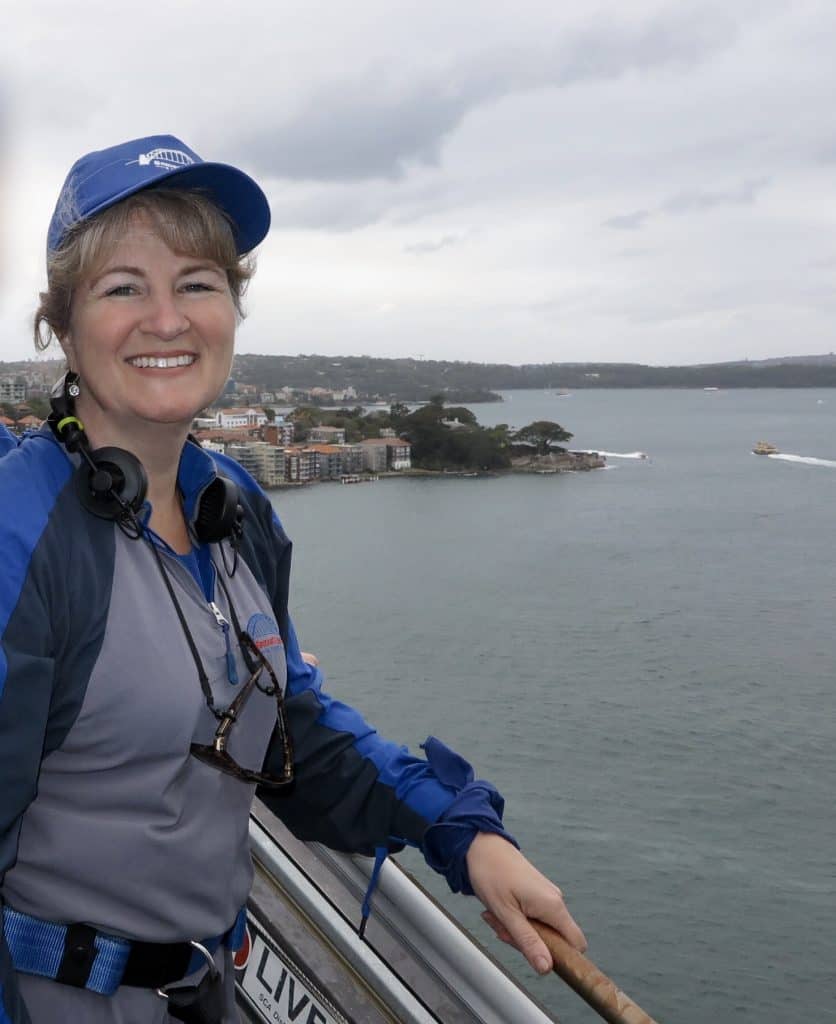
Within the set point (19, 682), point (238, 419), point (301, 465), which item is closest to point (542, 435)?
point (301, 465)

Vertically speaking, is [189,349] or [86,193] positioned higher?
[86,193]

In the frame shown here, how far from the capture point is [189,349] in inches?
31.1

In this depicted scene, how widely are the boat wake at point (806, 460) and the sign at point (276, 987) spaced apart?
38.1 metres

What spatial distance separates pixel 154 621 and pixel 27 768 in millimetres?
131

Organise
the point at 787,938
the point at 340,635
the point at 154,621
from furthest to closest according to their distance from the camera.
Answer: the point at 340,635 < the point at 787,938 < the point at 154,621

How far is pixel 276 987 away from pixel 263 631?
2.01 ft

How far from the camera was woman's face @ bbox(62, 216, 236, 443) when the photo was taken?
76 centimetres

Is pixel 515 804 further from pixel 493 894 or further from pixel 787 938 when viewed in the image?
pixel 493 894

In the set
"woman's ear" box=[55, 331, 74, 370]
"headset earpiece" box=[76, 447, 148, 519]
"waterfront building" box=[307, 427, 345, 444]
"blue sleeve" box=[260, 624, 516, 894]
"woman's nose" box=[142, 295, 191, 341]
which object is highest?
"woman's nose" box=[142, 295, 191, 341]

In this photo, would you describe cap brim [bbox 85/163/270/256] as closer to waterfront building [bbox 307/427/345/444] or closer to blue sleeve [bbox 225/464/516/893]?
blue sleeve [bbox 225/464/516/893]

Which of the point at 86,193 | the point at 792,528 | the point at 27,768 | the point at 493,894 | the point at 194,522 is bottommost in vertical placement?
the point at 792,528

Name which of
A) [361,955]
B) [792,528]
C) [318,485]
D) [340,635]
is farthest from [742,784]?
[318,485]

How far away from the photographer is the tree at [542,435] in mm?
37188

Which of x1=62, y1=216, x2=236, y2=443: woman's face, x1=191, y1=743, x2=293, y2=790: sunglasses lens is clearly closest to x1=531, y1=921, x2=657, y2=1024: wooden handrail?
x1=191, y1=743, x2=293, y2=790: sunglasses lens
